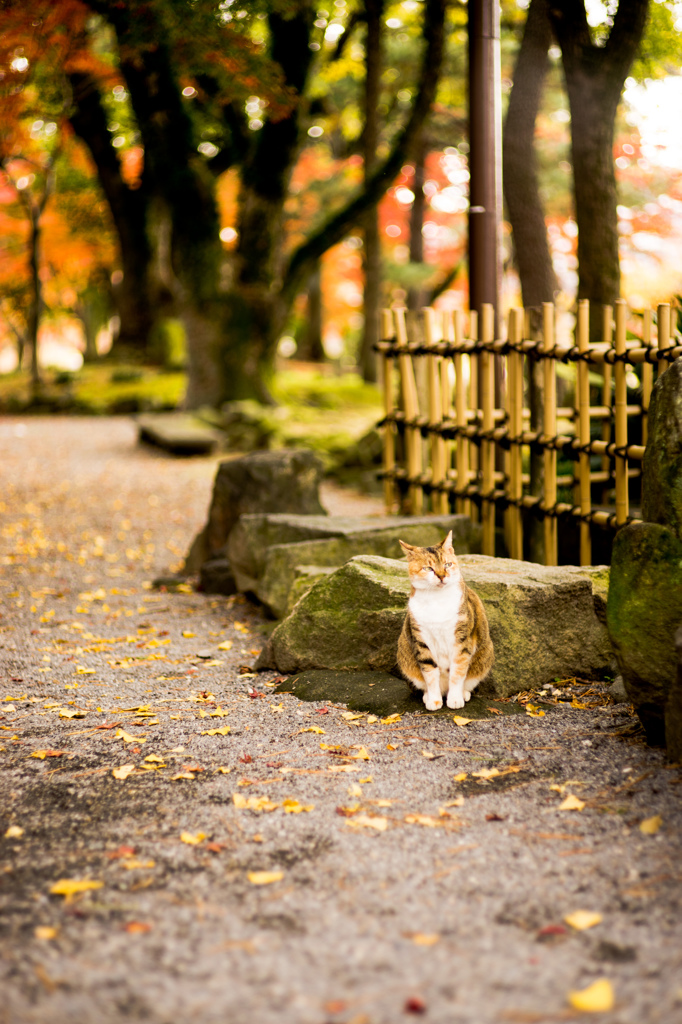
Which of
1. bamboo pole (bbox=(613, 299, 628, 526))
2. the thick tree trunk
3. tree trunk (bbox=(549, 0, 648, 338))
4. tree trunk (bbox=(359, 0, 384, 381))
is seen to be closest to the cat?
bamboo pole (bbox=(613, 299, 628, 526))

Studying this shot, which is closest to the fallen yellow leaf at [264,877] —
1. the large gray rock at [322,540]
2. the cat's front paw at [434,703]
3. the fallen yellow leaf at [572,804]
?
the fallen yellow leaf at [572,804]

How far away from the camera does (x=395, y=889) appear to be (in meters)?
2.70

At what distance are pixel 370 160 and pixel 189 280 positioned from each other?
5.19 m

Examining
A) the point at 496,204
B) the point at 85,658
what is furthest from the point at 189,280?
the point at 85,658

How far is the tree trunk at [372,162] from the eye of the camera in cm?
1531

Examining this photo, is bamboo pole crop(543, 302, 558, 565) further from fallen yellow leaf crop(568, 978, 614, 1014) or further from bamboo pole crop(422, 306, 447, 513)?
fallen yellow leaf crop(568, 978, 614, 1014)

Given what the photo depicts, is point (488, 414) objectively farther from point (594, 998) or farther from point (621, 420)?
point (594, 998)

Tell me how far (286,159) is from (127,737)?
11179mm

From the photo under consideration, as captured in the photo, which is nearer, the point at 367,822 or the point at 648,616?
the point at 367,822

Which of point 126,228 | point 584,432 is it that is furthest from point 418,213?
point 584,432

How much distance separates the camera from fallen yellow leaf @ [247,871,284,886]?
274cm

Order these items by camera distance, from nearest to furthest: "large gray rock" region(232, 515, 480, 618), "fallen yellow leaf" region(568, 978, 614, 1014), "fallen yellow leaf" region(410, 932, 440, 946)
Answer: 1. "fallen yellow leaf" region(568, 978, 614, 1014)
2. "fallen yellow leaf" region(410, 932, 440, 946)
3. "large gray rock" region(232, 515, 480, 618)

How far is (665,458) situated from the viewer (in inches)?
144

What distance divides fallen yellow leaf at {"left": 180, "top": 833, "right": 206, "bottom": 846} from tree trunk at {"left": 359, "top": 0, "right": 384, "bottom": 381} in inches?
489
